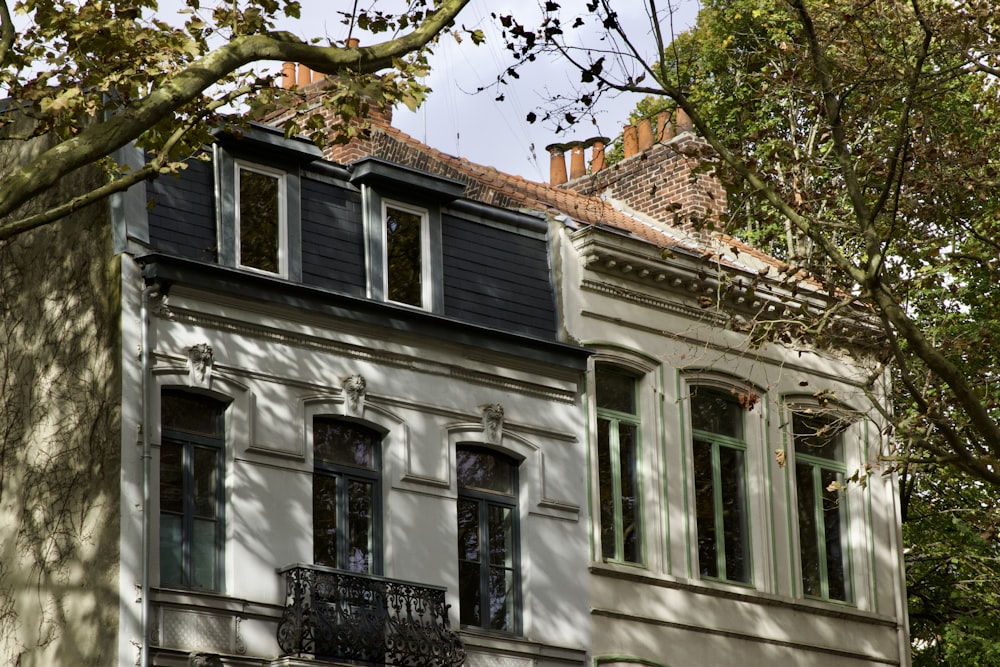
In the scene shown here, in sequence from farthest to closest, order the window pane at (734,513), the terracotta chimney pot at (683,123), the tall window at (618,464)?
the terracotta chimney pot at (683,123) → the window pane at (734,513) → the tall window at (618,464)

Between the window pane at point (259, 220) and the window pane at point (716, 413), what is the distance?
20.9 ft

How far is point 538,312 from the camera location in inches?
811

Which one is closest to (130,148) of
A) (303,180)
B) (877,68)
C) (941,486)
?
(303,180)

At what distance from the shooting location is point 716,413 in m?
22.3

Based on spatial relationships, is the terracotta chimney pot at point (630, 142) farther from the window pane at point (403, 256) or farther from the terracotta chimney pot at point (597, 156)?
the window pane at point (403, 256)

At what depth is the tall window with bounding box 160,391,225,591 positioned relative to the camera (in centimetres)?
1678

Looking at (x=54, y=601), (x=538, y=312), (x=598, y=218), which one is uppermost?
(x=598, y=218)

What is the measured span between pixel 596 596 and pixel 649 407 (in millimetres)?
2649

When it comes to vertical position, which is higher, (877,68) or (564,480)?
(877,68)

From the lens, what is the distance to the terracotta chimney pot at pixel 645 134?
25.7m

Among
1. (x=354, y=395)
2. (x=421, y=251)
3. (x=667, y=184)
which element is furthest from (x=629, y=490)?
(x=667, y=184)

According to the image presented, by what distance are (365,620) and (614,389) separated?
5227 millimetres

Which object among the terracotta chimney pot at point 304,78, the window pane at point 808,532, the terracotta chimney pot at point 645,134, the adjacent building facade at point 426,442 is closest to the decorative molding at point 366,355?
the adjacent building facade at point 426,442

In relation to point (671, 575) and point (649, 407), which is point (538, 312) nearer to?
point (649, 407)
